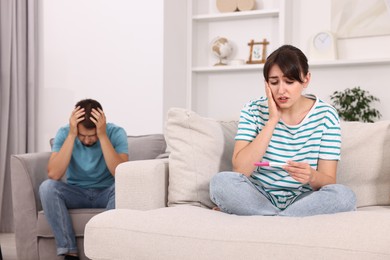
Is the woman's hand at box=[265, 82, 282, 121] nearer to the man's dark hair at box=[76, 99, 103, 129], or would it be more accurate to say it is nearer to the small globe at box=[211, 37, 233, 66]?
the man's dark hair at box=[76, 99, 103, 129]

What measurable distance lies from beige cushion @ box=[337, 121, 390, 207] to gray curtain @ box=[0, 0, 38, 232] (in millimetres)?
2882

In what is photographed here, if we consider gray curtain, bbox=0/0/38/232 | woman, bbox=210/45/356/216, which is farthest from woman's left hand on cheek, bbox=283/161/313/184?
gray curtain, bbox=0/0/38/232

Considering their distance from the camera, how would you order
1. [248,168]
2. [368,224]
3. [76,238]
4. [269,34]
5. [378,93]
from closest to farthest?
[368,224]
[248,168]
[76,238]
[378,93]
[269,34]

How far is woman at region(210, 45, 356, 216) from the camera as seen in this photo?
2.44 metres

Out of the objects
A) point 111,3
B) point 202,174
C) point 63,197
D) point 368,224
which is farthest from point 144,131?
point 368,224

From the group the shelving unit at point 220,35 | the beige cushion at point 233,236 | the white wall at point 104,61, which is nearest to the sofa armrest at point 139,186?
the beige cushion at point 233,236

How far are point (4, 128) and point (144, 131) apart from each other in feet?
3.28

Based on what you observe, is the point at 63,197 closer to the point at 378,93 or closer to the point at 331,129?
the point at 331,129

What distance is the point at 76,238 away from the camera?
3.38m

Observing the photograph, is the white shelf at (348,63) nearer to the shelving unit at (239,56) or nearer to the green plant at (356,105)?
the shelving unit at (239,56)

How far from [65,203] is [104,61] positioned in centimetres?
178

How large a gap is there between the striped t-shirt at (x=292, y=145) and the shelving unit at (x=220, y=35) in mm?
2404

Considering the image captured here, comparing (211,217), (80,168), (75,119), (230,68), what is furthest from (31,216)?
(230,68)

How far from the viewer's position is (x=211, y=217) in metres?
2.33
